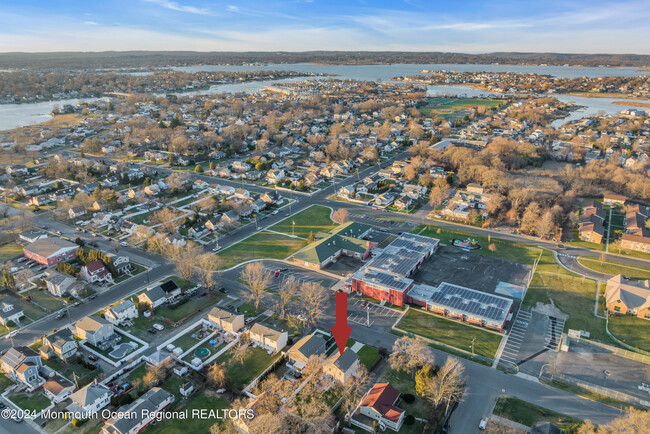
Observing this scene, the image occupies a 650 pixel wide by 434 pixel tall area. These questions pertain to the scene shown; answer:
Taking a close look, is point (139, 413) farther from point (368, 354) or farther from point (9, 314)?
point (9, 314)

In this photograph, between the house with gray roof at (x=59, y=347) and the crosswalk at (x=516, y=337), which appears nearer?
the house with gray roof at (x=59, y=347)

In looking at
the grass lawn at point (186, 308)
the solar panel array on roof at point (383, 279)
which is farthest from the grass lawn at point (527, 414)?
the grass lawn at point (186, 308)

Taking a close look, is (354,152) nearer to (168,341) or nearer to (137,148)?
(137,148)

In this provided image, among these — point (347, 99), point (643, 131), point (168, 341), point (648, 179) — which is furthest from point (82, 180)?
point (643, 131)

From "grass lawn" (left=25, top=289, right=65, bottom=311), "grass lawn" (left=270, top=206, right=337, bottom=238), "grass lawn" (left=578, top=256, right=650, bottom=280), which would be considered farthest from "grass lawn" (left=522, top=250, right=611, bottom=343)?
"grass lawn" (left=25, top=289, right=65, bottom=311)

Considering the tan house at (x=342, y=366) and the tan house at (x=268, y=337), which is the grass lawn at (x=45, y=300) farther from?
the tan house at (x=342, y=366)

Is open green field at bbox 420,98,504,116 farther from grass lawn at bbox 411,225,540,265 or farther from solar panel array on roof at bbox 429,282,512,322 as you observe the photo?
solar panel array on roof at bbox 429,282,512,322
